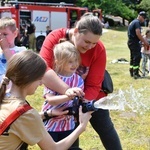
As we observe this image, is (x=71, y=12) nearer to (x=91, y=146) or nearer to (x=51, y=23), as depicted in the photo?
(x=51, y=23)

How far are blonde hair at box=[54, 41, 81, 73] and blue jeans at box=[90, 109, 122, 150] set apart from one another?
29.5 inches

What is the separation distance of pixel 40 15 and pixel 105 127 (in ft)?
62.2

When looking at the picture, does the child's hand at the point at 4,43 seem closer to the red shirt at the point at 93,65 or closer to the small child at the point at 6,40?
the small child at the point at 6,40

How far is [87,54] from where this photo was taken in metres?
2.83

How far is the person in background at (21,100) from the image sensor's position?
2055mm

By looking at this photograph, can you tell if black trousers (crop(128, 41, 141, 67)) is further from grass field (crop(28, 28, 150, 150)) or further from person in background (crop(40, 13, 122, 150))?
person in background (crop(40, 13, 122, 150))

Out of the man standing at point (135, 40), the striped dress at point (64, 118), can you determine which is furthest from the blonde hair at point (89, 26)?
the man standing at point (135, 40)

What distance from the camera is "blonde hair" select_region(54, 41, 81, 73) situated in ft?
8.54

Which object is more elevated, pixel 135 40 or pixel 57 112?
pixel 57 112

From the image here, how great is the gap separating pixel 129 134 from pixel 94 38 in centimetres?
297

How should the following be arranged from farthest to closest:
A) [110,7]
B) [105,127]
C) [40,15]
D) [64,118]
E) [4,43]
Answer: [110,7] → [40,15] → [4,43] → [105,127] → [64,118]

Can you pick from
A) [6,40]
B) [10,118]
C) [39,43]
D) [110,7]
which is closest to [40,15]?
[39,43]

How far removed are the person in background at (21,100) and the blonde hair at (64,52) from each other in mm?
467

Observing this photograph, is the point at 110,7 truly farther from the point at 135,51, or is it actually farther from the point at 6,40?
the point at 6,40
